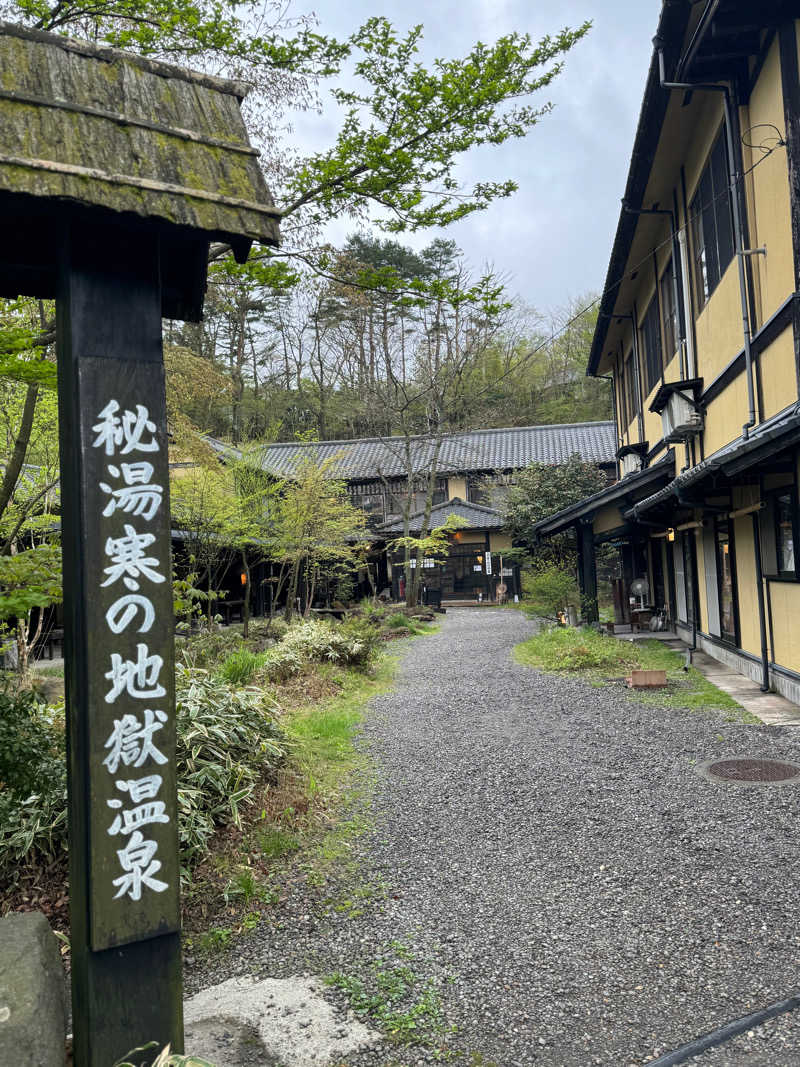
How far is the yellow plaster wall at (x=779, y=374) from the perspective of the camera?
6.89 m

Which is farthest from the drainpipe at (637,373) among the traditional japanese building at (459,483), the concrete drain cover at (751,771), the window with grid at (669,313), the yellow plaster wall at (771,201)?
the concrete drain cover at (751,771)

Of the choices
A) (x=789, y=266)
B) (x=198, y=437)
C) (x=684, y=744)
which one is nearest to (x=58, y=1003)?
(x=684, y=744)

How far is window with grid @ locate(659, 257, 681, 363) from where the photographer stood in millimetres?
12777

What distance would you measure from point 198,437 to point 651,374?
9.47 meters

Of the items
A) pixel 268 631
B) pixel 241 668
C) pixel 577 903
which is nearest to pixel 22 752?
pixel 577 903

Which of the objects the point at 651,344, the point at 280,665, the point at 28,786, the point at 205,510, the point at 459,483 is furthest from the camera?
the point at 459,483

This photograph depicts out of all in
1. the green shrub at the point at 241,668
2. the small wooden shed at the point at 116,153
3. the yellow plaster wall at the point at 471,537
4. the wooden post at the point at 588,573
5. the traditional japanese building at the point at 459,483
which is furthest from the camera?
the yellow plaster wall at the point at 471,537

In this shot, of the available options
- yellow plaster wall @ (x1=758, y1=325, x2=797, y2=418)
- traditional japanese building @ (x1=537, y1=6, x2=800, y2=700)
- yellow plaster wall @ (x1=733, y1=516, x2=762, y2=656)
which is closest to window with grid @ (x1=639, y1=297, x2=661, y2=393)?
traditional japanese building @ (x1=537, y1=6, x2=800, y2=700)

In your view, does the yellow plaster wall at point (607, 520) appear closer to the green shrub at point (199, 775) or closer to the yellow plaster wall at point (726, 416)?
the yellow plaster wall at point (726, 416)

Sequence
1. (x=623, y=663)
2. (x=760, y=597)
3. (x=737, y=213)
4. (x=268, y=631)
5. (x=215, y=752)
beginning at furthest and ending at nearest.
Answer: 1. (x=268, y=631)
2. (x=623, y=663)
3. (x=760, y=597)
4. (x=737, y=213)
5. (x=215, y=752)

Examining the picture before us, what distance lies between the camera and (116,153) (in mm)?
2424

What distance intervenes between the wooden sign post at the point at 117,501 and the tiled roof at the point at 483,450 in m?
30.5

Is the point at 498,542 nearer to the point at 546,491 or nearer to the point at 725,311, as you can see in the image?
the point at 546,491

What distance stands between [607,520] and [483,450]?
68.6ft
